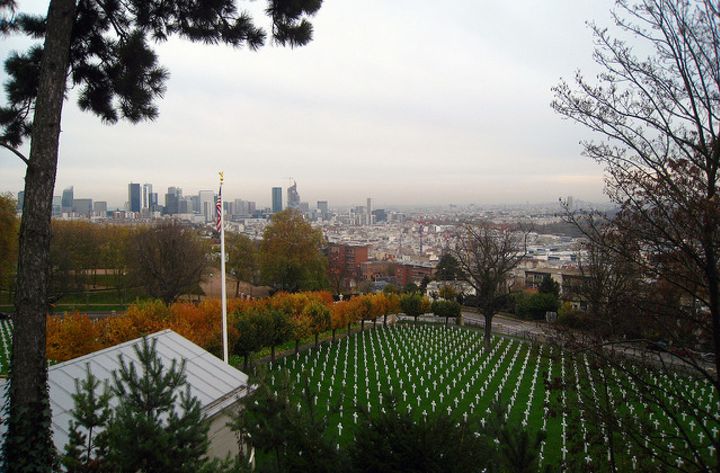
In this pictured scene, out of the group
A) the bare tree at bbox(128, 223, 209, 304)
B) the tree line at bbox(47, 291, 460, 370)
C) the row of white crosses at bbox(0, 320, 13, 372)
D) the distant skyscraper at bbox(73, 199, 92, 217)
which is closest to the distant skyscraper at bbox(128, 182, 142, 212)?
the distant skyscraper at bbox(73, 199, 92, 217)

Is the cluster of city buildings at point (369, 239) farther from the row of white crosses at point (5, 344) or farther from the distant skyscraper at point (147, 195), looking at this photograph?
the row of white crosses at point (5, 344)

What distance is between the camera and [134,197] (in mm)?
119375

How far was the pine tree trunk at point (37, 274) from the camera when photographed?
13.8 ft

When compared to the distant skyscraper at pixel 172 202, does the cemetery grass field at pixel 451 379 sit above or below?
below

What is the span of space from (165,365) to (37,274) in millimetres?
3171

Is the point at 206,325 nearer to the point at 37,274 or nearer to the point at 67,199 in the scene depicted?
the point at 37,274

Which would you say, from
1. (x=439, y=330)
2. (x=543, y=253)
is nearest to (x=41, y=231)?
(x=439, y=330)

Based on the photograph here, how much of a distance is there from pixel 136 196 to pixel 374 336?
372 ft

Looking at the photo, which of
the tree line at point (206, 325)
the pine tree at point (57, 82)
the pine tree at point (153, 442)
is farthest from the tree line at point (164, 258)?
the pine tree at point (153, 442)

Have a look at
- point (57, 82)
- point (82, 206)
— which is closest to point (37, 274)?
point (57, 82)

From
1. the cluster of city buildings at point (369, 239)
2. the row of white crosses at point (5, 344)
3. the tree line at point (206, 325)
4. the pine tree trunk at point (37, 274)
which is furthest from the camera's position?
the cluster of city buildings at point (369, 239)

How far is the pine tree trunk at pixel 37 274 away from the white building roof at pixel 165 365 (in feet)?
2.79

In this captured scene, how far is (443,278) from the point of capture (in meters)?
37.7

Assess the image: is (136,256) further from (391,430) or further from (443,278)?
(391,430)
